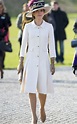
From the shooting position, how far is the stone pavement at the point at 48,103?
10.0 metres

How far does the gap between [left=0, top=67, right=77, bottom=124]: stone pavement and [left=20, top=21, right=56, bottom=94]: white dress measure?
0.58m

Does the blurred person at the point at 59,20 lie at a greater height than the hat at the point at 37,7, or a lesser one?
lesser

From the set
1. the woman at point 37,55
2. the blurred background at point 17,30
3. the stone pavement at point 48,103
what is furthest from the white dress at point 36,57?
the blurred background at point 17,30

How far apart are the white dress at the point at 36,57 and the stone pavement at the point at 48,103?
0.58m

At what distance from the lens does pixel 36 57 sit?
960 cm

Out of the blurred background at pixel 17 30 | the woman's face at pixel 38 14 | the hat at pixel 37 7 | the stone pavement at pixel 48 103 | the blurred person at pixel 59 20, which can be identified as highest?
the hat at pixel 37 7

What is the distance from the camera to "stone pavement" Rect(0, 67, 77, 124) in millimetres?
10047

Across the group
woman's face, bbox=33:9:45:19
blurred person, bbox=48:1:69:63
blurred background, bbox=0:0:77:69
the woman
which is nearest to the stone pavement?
the woman

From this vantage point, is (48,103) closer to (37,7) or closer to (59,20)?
(37,7)

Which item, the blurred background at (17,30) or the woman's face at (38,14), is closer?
the woman's face at (38,14)

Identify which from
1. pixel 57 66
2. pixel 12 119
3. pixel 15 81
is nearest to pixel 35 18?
pixel 12 119

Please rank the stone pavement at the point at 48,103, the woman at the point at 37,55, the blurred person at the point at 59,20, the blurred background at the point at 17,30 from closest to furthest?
the woman at the point at 37,55
the stone pavement at the point at 48,103
the blurred person at the point at 59,20
the blurred background at the point at 17,30

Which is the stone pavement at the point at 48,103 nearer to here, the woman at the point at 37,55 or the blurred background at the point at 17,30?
the woman at the point at 37,55

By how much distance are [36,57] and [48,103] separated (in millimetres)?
2519
